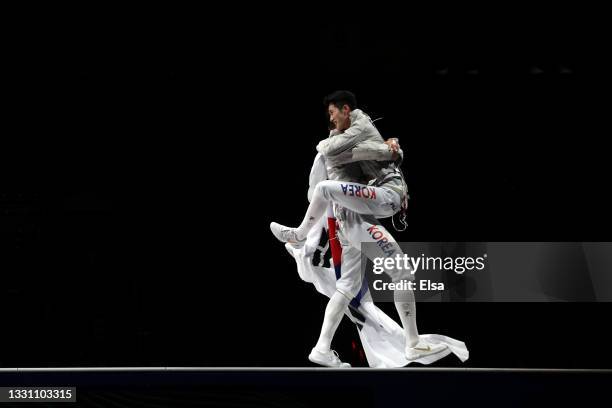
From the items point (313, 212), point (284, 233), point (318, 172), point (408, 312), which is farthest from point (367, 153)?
point (408, 312)

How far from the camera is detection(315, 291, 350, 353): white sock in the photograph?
17.4ft

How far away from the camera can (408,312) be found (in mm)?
5254

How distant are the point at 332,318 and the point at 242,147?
1.34 metres

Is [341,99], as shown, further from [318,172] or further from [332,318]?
[332,318]

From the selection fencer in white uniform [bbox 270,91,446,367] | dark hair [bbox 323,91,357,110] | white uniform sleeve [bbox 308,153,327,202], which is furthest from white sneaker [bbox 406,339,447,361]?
dark hair [bbox 323,91,357,110]

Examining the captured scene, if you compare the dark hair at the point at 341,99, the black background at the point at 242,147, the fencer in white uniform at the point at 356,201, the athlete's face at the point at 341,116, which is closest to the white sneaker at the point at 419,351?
the fencer in white uniform at the point at 356,201

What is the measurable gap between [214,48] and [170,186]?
94 centimetres

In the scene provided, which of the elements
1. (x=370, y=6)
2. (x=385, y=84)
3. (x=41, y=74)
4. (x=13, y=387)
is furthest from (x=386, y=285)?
(x=41, y=74)

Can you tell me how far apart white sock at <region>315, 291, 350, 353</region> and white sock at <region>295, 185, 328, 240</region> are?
1.46 ft

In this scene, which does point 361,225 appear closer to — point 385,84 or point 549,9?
point 385,84

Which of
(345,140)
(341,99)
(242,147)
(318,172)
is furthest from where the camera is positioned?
(242,147)

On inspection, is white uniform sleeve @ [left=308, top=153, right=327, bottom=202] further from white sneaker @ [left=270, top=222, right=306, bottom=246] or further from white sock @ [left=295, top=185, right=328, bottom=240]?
white sneaker @ [left=270, top=222, right=306, bottom=246]

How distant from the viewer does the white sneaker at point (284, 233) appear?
557 centimetres

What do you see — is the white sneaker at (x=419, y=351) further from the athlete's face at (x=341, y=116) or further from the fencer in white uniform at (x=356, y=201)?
the athlete's face at (x=341, y=116)
